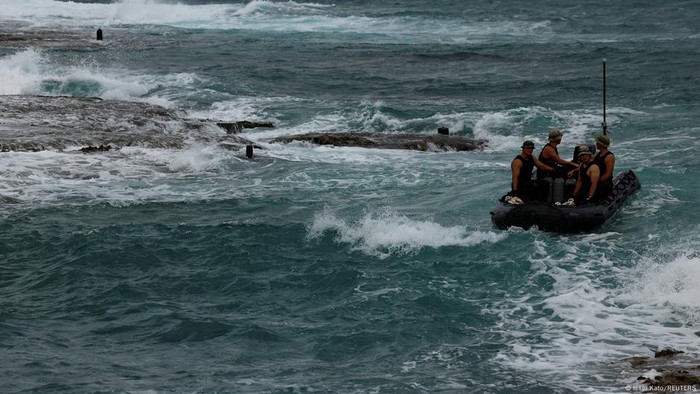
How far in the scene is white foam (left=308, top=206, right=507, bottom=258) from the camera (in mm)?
18953

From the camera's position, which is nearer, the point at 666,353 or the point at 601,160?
the point at 666,353

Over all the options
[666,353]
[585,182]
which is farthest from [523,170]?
[666,353]

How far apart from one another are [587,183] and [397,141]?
9421 millimetres

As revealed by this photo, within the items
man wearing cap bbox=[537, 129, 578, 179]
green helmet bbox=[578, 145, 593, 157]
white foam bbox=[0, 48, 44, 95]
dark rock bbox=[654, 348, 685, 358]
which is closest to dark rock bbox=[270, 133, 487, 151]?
man wearing cap bbox=[537, 129, 578, 179]

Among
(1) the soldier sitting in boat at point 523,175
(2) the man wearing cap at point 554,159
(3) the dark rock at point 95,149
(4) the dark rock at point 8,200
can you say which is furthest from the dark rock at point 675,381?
(3) the dark rock at point 95,149

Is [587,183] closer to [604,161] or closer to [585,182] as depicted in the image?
[585,182]

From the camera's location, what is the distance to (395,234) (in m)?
19.3

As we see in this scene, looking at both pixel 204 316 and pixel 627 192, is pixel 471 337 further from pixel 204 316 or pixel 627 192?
pixel 627 192

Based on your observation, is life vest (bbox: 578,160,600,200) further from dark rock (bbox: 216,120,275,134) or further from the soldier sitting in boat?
dark rock (bbox: 216,120,275,134)

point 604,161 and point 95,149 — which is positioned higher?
point 604,161

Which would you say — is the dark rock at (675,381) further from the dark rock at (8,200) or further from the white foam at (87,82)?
the white foam at (87,82)

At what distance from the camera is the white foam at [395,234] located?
1895 cm

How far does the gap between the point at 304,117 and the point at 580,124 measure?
24.8ft

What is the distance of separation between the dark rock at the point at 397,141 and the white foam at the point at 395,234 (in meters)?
7.61
